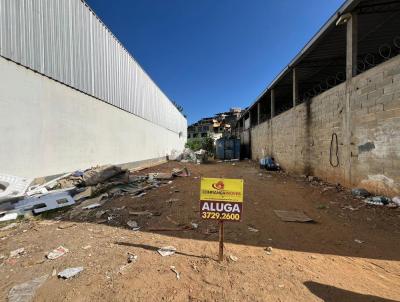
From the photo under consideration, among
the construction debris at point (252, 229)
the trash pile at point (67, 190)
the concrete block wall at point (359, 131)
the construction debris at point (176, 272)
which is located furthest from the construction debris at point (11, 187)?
the concrete block wall at point (359, 131)

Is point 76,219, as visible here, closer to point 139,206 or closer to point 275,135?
point 139,206

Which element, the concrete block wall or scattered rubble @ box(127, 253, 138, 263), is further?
the concrete block wall

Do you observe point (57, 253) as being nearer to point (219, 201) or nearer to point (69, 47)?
point (219, 201)

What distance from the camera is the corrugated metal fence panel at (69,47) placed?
5605 millimetres

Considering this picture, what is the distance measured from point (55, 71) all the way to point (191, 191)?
18.4ft

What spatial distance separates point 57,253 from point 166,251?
4.73 feet

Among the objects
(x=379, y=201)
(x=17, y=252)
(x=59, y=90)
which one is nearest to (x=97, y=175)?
(x=59, y=90)

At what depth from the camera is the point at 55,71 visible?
6.92 meters

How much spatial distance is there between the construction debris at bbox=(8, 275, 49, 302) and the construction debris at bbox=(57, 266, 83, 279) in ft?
0.54

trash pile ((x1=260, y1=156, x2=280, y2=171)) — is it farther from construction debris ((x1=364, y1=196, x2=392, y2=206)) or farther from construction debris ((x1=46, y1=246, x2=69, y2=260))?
construction debris ((x1=46, y1=246, x2=69, y2=260))

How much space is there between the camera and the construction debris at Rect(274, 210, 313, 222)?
4.36 metres

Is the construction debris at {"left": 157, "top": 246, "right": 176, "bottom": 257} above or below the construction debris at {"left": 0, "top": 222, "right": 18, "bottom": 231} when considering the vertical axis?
above

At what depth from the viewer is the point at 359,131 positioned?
600 centimetres

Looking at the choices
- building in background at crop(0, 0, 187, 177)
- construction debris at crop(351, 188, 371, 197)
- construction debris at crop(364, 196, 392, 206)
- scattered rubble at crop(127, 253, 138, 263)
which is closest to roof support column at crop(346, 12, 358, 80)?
construction debris at crop(351, 188, 371, 197)
